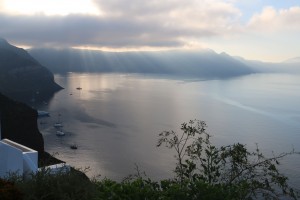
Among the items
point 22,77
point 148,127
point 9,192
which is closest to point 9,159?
point 9,192

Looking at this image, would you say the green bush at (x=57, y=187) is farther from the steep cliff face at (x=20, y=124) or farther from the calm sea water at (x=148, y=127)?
the calm sea water at (x=148, y=127)

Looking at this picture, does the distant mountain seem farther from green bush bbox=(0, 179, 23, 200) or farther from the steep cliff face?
green bush bbox=(0, 179, 23, 200)

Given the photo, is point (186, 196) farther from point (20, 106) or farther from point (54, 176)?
point (20, 106)

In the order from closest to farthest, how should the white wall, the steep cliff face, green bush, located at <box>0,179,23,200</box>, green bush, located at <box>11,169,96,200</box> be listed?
green bush, located at <box>0,179,23,200</box>
green bush, located at <box>11,169,96,200</box>
the white wall
the steep cliff face

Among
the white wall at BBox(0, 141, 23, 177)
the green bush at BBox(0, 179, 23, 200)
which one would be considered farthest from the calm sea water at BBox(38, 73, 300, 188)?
the green bush at BBox(0, 179, 23, 200)

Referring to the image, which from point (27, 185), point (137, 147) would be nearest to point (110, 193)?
point (27, 185)

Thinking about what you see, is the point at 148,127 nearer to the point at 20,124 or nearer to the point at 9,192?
the point at 20,124
